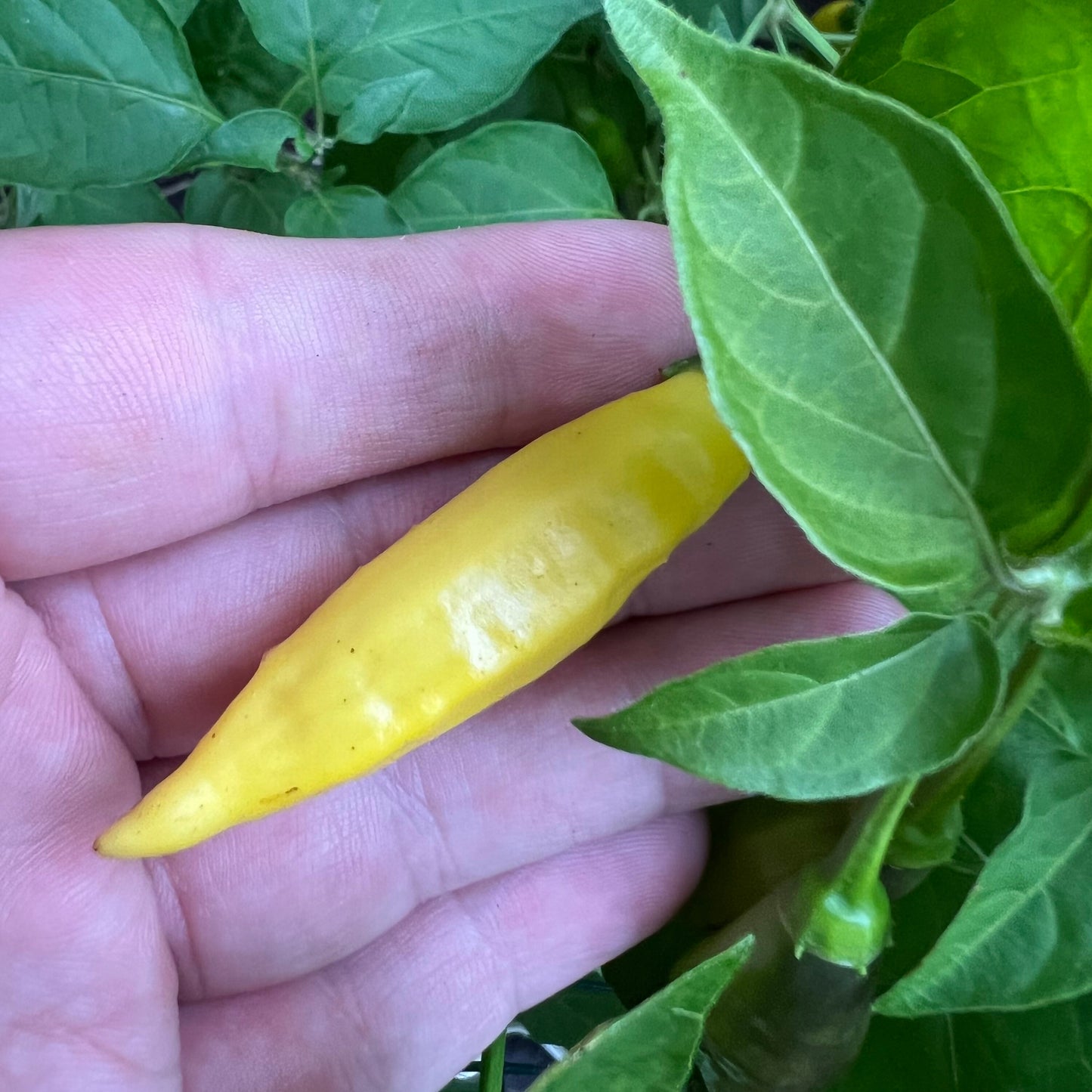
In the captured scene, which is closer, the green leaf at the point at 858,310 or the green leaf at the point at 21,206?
the green leaf at the point at 858,310

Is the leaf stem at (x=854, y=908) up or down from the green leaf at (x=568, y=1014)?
up

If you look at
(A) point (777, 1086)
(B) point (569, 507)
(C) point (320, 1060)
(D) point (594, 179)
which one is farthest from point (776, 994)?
(D) point (594, 179)

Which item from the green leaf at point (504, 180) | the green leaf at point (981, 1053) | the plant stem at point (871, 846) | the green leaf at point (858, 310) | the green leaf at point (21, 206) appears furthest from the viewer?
the green leaf at point (21, 206)

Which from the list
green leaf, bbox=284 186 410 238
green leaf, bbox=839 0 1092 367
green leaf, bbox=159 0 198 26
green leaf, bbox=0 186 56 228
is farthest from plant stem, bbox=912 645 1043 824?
green leaf, bbox=0 186 56 228

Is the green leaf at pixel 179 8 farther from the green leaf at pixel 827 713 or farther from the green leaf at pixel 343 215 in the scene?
the green leaf at pixel 827 713

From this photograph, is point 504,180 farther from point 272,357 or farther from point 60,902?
point 60,902

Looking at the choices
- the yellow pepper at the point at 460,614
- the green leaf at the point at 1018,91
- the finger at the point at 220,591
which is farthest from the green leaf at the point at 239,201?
the green leaf at the point at 1018,91
